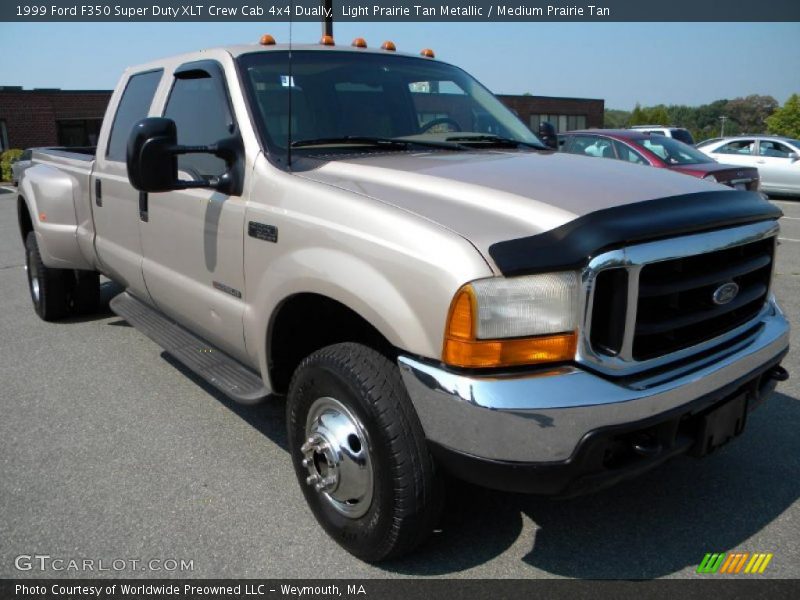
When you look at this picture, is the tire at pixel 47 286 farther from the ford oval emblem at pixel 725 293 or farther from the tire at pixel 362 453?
the ford oval emblem at pixel 725 293

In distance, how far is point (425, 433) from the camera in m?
2.27

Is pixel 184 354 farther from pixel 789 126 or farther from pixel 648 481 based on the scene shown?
pixel 789 126

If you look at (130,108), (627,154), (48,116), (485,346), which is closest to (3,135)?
(48,116)

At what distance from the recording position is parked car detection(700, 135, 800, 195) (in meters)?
15.7

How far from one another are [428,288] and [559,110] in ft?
136

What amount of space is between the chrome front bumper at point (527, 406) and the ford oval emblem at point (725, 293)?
409 mm

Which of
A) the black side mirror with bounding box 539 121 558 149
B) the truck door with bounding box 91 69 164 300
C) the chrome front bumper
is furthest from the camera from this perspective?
the black side mirror with bounding box 539 121 558 149

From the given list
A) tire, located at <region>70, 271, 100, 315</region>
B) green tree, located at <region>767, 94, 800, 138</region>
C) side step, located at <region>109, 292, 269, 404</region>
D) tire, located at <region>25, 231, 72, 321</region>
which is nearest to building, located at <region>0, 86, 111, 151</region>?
tire, located at <region>25, 231, 72, 321</region>

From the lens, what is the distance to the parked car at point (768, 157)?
15.7 meters

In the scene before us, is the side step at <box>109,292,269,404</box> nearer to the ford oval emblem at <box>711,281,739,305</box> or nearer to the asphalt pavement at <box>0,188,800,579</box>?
the asphalt pavement at <box>0,188,800,579</box>

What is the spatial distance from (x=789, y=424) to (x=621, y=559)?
1.64m

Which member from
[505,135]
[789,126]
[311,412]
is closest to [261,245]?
[311,412]

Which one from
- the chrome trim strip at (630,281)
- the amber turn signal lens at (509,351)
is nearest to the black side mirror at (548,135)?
the chrome trim strip at (630,281)
